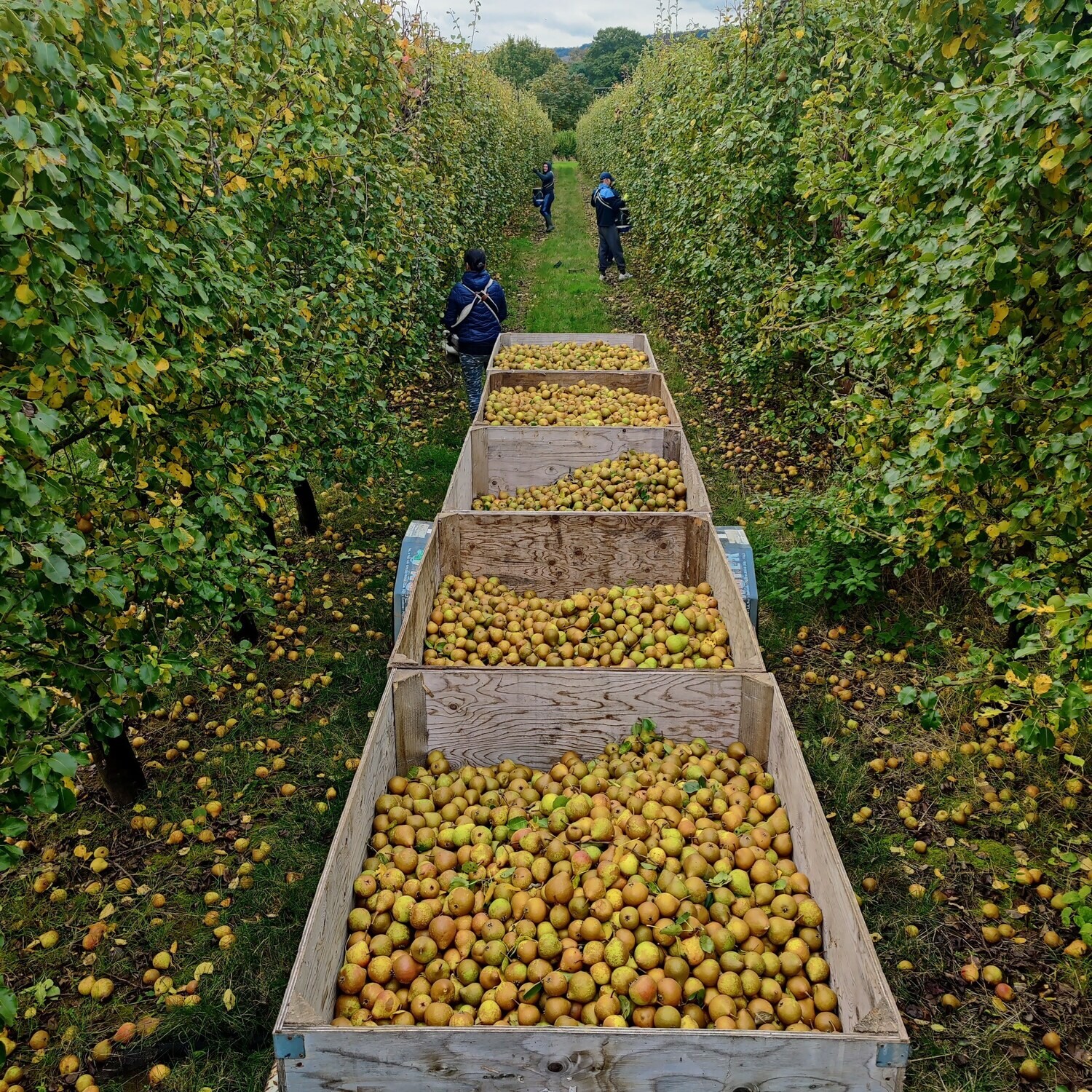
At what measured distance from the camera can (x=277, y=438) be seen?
4145 millimetres

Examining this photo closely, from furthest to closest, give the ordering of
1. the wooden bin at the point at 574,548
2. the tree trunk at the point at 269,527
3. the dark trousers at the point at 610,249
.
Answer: the dark trousers at the point at 610,249
the tree trunk at the point at 269,527
the wooden bin at the point at 574,548

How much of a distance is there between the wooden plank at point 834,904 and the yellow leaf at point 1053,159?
7.36 feet

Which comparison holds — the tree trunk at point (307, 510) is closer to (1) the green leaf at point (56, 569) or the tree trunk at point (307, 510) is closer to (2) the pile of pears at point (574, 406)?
(2) the pile of pears at point (574, 406)

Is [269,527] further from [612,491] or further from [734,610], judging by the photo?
[734,610]

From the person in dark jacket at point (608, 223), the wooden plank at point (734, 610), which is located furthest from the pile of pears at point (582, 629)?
the person in dark jacket at point (608, 223)

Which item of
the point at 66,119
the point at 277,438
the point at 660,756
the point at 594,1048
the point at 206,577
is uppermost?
the point at 66,119

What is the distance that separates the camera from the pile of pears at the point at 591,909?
8.02 ft

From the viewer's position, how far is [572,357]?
9.25 metres

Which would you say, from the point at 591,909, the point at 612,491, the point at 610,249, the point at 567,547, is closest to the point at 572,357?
the point at 612,491

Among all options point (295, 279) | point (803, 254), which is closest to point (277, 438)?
point (295, 279)

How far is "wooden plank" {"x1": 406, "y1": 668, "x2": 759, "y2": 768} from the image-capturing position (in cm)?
359

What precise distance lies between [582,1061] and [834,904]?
102 centimetres

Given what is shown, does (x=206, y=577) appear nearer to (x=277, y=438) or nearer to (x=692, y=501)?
(x=277, y=438)

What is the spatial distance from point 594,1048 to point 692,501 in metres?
3.90
